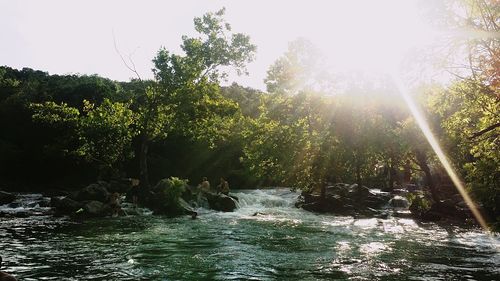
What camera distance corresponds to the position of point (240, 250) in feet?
52.9

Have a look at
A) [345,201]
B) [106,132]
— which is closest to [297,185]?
[345,201]

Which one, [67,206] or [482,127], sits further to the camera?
[67,206]

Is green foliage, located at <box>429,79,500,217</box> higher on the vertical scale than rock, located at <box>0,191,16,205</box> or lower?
higher

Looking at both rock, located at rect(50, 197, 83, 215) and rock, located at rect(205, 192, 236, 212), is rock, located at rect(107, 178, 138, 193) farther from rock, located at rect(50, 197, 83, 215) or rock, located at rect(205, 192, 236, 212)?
rock, located at rect(205, 192, 236, 212)

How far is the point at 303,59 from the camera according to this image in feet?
140

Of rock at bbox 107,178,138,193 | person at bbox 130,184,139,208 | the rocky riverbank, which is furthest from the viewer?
rock at bbox 107,178,138,193

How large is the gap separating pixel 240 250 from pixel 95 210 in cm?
1428

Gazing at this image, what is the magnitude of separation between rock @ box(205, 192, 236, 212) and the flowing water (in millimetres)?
6213

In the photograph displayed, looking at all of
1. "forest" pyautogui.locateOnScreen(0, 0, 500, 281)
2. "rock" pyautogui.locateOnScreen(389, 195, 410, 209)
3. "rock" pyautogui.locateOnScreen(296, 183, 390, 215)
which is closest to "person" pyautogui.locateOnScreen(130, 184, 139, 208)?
"forest" pyautogui.locateOnScreen(0, 0, 500, 281)

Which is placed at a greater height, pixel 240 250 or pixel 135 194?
pixel 135 194

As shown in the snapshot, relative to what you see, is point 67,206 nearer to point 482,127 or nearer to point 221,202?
point 221,202

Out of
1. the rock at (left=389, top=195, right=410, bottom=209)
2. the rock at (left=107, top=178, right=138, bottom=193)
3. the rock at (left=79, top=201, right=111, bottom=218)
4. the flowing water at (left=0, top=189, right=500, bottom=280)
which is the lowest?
the flowing water at (left=0, top=189, right=500, bottom=280)

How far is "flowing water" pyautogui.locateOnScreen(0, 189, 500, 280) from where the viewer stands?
12.4 m

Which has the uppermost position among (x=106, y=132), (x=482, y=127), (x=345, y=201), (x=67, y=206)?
(x=106, y=132)
